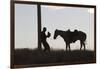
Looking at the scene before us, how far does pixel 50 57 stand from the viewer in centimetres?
208

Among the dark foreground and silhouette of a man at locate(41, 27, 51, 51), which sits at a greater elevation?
silhouette of a man at locate(41, 27, 51, 51)

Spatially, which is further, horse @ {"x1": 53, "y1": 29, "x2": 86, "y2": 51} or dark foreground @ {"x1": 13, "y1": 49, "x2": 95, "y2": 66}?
horse @ {"x1": 53, "y1": 29, "x2": 86, "y2": 51}

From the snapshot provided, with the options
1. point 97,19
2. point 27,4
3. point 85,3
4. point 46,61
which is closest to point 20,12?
point 27,4

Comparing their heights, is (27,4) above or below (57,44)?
above

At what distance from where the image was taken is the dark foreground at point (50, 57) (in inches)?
78.5

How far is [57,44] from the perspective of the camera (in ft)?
6.88

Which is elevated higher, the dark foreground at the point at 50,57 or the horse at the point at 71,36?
the horse at the point at 71,36

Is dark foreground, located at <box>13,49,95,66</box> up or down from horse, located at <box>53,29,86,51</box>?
down

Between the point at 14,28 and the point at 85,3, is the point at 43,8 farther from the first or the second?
the point at 85,3

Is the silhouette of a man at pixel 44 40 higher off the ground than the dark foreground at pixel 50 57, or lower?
higher

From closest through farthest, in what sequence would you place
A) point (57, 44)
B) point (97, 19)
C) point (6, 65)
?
point (6, 65)
point (57, 44)
point (97, 19)

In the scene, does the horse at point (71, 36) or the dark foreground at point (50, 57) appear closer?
the dark foreground at point (50, 57)

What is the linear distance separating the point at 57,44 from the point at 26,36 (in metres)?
0.35

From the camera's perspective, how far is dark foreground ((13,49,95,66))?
199cm
